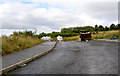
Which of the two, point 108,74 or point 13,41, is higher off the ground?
point 13,41

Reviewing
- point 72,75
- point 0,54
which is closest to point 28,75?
point 72,75

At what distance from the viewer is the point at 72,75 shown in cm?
472

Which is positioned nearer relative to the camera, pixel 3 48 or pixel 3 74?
pixel 3 74

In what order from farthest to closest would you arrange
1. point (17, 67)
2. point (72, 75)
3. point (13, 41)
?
point (13, 41), point (17, 67), point (72, 75)

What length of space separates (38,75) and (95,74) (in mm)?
2141

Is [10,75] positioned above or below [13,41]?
below

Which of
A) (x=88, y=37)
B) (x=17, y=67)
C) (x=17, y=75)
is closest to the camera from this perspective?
(x=17, y=75)

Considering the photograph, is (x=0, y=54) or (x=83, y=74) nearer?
(x=83, y=74)

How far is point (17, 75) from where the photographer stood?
5078 millimetres

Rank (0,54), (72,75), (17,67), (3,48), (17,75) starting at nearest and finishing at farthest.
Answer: (72,75) → (17,75) → (17,67) → (0,54) → (3,48)

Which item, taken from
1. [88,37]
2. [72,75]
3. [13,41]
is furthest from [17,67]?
[88,37]

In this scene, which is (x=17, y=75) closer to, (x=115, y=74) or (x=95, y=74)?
(x=95, y=74)

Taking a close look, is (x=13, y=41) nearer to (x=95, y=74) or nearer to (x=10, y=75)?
(x=10, y=75)

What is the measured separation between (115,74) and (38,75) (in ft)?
9.40
